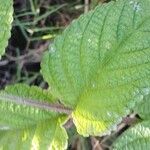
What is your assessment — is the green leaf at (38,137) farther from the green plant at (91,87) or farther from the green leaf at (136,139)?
the green leaf at (136,139)

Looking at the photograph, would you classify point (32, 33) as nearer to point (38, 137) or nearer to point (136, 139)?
point (38, 137)

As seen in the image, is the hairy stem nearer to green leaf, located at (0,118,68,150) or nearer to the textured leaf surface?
green leaf, located at (0,118,68,150)

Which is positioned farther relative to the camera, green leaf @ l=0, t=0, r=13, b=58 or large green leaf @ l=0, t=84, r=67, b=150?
large green leaf @ l=0, t=84, r=67, b=150

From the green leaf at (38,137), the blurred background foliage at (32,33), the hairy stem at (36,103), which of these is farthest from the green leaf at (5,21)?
the blurred background foliage at (32,33)

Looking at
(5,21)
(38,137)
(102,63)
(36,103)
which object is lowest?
(38,137)

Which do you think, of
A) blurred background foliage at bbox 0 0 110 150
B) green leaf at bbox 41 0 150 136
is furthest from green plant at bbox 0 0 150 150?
blurred background foliage at bbox 0 0 110 150

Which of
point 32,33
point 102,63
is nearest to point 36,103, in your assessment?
point 102,63

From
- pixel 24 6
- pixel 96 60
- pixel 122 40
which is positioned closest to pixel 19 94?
pixel 96 60
